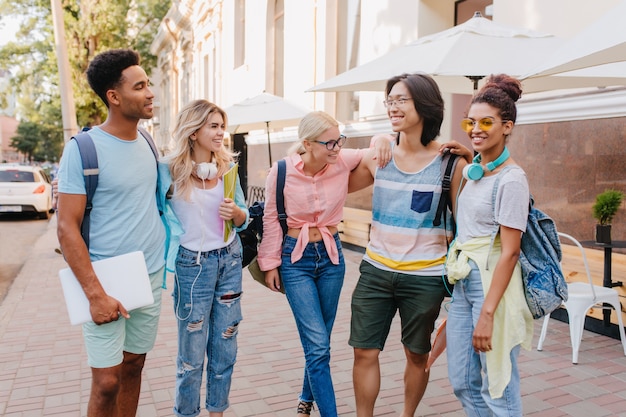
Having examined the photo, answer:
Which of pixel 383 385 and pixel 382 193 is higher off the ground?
pixel 382 193

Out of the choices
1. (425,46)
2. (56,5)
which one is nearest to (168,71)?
(56,5)

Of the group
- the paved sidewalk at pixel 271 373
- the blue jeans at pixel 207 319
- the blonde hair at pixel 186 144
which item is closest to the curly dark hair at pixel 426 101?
the blonde hair at pixel 186 144

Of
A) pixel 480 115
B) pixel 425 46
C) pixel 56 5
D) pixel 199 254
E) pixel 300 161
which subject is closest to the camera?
pixel 480 115

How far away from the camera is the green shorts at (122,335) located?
2.56 m

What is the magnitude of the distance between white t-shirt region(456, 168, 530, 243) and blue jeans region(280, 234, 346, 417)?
0.81 m

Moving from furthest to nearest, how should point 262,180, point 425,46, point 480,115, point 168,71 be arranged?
1. point 168,71
2. point 262,180
3. point 425,46
4. point 480,115

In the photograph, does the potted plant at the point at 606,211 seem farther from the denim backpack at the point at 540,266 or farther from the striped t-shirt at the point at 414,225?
the denim backpack at the point at 540,266

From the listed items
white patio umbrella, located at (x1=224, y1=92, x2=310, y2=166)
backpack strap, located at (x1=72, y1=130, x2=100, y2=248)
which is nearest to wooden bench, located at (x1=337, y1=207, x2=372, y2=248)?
white patio umbrella, located at (x1=224, y1=92, x2=310, y2=166)

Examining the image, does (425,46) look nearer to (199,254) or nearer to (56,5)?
(199,254)

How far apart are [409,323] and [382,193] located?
2.29ft

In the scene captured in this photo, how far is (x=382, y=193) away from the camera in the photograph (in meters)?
3.04

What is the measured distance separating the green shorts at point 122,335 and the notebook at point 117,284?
11 cm

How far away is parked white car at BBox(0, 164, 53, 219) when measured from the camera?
54.4 feet

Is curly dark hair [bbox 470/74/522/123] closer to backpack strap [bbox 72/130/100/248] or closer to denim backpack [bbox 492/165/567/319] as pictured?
denim backpack [bbox 492/165/567/319]
